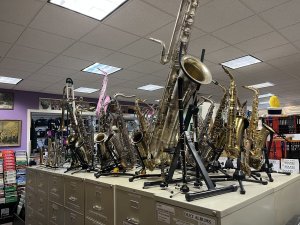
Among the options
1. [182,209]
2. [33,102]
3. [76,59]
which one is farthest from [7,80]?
[182,209]

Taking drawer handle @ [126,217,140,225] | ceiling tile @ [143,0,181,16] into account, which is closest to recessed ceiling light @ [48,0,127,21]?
ceiling tile @ [143,0,181,16]

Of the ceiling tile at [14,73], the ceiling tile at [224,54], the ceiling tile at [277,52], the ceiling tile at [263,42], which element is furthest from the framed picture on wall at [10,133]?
the ceiling tile at [277,52]

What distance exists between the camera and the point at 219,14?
9.19 ft

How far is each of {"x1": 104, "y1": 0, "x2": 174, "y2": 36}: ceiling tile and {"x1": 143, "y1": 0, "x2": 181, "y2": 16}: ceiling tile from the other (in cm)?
7

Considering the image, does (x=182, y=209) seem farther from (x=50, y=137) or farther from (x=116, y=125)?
(x=50, y=137)

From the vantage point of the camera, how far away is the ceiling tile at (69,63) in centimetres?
421

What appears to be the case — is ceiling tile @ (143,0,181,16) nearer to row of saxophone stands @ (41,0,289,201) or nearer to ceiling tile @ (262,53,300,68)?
row of saxophone stands @ (41,0,289,201)

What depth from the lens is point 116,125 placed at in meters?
2.32

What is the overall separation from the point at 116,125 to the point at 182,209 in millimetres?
1391

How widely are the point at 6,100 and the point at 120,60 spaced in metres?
4.19

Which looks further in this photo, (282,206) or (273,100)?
(273,100)

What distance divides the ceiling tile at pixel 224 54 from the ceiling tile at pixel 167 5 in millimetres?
1551

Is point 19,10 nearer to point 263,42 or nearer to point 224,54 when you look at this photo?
point 224,54

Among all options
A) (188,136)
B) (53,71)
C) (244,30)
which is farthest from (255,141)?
(53,71)
